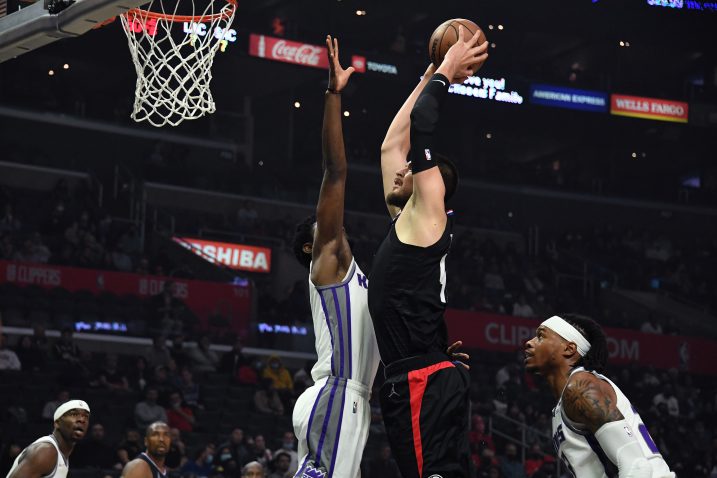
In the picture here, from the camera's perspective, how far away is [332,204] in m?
4.87

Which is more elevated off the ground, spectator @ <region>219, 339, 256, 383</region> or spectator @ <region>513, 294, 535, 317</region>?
spectator @ <region>513, 294, 535, 317</region>

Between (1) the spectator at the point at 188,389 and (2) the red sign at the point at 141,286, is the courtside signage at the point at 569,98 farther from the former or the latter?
(1) the spectator at the point at 188,389

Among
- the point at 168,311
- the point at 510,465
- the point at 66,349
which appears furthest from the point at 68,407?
the point at 168,311

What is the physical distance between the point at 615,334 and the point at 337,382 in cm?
1808

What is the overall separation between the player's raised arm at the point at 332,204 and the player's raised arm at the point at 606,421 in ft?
3.86

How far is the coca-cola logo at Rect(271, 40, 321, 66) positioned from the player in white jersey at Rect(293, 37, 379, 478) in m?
20.2

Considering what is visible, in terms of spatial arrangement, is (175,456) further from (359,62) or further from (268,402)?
(359,62)

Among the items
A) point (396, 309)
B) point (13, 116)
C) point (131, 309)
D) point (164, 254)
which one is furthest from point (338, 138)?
point (13, 116)

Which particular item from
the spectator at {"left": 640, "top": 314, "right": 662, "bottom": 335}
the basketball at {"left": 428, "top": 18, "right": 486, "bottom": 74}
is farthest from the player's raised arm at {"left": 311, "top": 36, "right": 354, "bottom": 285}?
the spectator at {"left": 640, "top": 314, "right": 662, "bottom": 335}

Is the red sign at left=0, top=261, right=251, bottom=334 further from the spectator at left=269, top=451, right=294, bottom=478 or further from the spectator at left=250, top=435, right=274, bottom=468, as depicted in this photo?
the spectator at left=269, top=451, right=294, bottom=478

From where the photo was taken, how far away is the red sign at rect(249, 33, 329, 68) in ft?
80.5

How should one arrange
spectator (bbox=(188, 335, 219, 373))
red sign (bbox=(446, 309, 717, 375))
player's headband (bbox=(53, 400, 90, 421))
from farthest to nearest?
red sign (bbox=(446, 309, 717, 375)) < spectator (bbox=(188, 335, 219, 373)) < player's headband (bbox=(53, 400, 90, 421))

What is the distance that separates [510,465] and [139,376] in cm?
525

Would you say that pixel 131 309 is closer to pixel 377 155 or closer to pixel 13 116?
pixel 13 116
